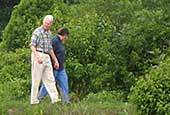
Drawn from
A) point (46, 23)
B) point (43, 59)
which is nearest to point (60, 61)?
point (43, 59)

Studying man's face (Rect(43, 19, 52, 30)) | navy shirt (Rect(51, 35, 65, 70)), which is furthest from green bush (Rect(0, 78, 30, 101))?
man's face (Rect(43, 19, 52, 30))

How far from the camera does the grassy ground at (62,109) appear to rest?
1148cm

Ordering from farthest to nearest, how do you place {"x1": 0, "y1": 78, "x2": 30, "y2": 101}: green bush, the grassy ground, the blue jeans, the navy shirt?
{"x1": 0, "y1": 78, "x2": 30, "y2": 101}: green bush → the blue jeans → the navy shirt → the grassy ground

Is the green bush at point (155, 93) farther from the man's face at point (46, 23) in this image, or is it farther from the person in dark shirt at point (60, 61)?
the person in dark shirt at point (60, 61)

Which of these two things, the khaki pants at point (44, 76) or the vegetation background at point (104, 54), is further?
the vegetation background at point (104, 54)

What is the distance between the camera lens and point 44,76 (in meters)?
12.1

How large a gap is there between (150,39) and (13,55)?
356cm

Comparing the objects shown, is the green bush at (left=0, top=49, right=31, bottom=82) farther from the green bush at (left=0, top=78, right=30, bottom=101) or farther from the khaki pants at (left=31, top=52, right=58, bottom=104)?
the khaki pants at (left=31, top=52, right=58, bottom=104)

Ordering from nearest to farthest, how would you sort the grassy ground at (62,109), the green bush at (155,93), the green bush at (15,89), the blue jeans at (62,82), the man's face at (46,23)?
1. the green bush at (155,93)
2. the grassy ground at (62,109)
3. the man's face at (46,23)
4. the blue jeans at (62,82)
5. the green bush at (15,89)

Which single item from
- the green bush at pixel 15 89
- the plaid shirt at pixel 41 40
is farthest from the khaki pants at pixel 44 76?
the green bush at pixel 15 89

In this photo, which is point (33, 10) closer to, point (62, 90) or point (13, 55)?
point (13, 55)

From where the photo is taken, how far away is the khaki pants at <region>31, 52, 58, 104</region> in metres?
12.0

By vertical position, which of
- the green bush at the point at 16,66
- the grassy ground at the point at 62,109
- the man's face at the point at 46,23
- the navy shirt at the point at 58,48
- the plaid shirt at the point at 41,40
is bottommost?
the green bush at the point at 16,66

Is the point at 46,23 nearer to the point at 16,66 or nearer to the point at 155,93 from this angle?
the point at 155,93
